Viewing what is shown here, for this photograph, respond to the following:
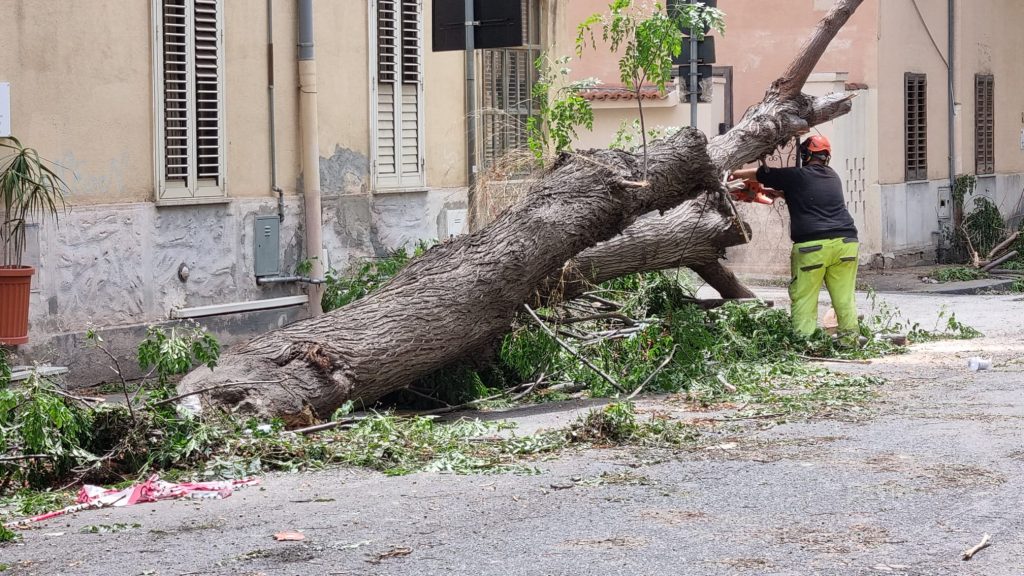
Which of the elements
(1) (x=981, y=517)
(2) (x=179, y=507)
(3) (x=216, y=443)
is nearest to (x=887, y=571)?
(1) (x=981, y=517)

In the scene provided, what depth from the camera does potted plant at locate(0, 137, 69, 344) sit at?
9305 millimetres

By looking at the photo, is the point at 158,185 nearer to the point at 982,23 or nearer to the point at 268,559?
the point at 268,559

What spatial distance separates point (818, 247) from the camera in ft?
37.8

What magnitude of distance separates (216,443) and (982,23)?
64.2 ft

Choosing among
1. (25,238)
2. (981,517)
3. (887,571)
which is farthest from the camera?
(25,238)

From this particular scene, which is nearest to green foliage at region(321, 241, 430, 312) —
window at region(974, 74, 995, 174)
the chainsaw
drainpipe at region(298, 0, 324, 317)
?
drainpipe at region(298, 0, 324, 317)

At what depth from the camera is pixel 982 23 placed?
23.5 m

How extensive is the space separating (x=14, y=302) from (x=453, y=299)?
3.02m

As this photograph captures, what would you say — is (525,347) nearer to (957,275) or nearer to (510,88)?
(510,88)

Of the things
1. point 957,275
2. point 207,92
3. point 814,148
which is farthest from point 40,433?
point 957,275

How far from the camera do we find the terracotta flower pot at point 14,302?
30.5 feet

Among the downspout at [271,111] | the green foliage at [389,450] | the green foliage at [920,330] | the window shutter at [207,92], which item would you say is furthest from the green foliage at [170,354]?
the green foliage at [920,330]

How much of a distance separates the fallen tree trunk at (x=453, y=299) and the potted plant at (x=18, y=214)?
194cm

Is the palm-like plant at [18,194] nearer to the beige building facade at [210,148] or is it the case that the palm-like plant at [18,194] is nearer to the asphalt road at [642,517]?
the beige building facade at [210,148]
